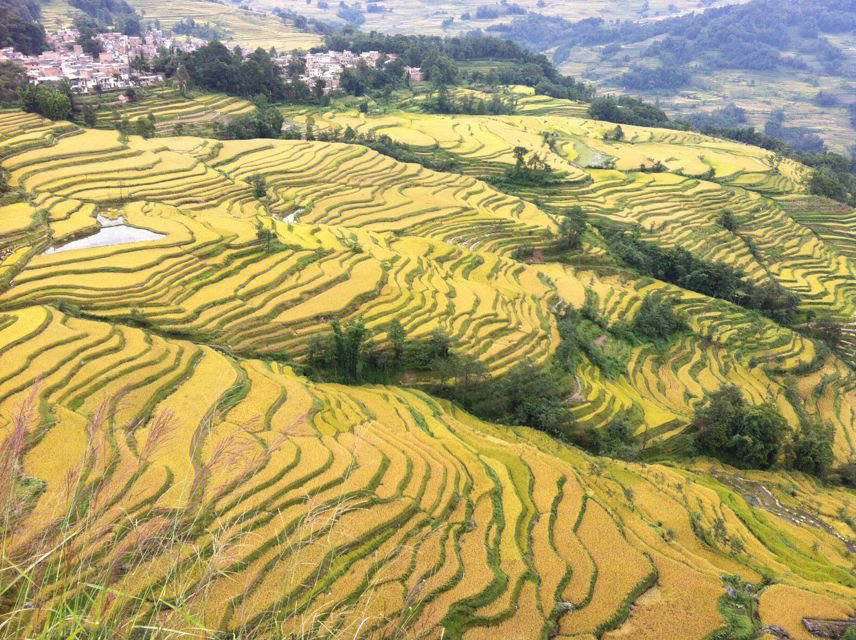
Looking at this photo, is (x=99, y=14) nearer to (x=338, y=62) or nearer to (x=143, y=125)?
(x=338, y=62)

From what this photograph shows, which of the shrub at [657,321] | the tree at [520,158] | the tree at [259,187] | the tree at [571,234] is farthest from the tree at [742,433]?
the tree at [520,158]

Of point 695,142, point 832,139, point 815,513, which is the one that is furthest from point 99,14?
point 832,139

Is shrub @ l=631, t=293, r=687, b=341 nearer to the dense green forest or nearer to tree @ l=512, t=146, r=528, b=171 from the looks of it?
tree @ l=512, t=146, r=528, b=171

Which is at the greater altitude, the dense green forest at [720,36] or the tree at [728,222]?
the dense green forest at [720,36]

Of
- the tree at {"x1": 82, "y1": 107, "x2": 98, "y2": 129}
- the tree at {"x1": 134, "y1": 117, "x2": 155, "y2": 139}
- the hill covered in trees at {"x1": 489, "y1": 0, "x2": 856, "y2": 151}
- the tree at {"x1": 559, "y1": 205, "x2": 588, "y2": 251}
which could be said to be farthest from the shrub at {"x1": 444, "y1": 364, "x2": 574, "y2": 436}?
the hill covered in trees at {"x1": 489, "y1": 0, "x2": 856, "y2": 151}

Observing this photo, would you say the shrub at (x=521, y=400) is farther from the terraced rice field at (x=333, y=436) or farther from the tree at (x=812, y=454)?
the tree at (x=812, y=454)

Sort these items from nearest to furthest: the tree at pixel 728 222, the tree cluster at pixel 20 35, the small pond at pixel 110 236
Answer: the small pond at pixel 110 236 < the tree at pixel 728 222 < the tree cluster at pixel 20 35

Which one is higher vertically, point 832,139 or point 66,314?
point 66,314
